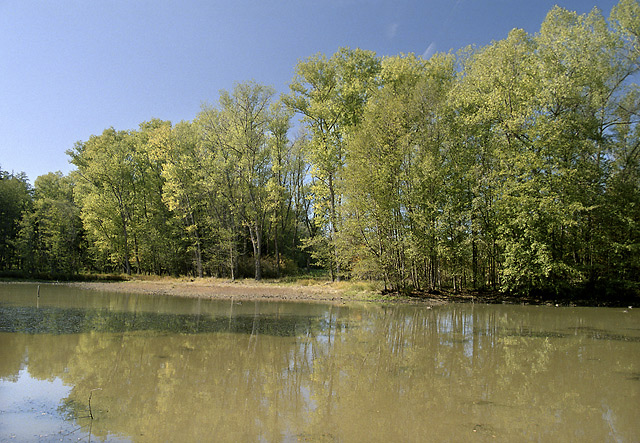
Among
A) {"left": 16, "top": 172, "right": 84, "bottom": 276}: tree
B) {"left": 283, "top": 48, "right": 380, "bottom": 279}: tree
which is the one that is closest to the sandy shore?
{"left": 283, "top": 48, "right": 380, "bottom": 279}: tree

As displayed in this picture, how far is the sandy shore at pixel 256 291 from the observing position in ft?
73.2

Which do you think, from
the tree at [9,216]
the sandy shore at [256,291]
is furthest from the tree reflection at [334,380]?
the tree at [9,216]

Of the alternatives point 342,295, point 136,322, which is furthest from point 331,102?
point 136,322

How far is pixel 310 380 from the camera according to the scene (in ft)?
24.1

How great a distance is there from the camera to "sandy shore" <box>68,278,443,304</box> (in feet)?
73.2

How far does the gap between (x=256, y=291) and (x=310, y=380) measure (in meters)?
18.9

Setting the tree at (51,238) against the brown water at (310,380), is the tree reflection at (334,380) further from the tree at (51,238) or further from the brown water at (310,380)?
the tree at (51,238)

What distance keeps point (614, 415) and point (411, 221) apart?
17.1m

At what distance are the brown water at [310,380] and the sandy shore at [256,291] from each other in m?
8.09

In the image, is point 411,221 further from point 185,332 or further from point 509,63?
point 185,332

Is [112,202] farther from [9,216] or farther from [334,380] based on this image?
[334,380]

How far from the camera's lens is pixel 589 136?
22.8 metres

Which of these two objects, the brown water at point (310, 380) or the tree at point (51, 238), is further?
the tree at point (51, 238)

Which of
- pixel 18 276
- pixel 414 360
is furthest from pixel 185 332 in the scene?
pixel 18 276
